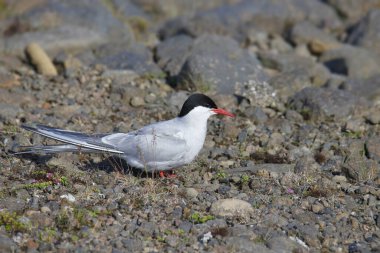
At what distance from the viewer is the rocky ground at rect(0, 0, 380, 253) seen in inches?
202

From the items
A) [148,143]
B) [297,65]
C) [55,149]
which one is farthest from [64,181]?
[297,65]

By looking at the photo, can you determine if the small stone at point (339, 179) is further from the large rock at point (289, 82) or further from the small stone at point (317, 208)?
the large rock at point (289, 82)

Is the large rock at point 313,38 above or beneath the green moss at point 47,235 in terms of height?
above

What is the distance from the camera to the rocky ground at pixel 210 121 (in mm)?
5141

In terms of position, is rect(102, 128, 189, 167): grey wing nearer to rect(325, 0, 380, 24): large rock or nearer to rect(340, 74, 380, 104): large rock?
rect(340, 74, 380, 104): large rock

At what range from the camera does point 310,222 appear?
5410 mm

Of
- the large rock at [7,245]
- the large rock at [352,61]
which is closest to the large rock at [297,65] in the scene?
the large rock at [352,61]

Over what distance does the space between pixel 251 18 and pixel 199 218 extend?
7710 mm

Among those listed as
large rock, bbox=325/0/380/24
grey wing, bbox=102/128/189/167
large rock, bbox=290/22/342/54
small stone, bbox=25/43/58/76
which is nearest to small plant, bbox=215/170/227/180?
grey wing, bbox=102/128/189/167

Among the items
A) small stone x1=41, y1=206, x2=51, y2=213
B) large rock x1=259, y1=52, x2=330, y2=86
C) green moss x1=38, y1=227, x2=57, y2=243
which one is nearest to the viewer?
green moss x1=38, y1=227, x2=57, y2=243

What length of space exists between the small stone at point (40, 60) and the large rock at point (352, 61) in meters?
4.12

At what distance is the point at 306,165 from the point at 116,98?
2776mm

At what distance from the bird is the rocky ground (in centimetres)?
20

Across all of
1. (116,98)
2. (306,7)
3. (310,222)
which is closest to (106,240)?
(310,222)
